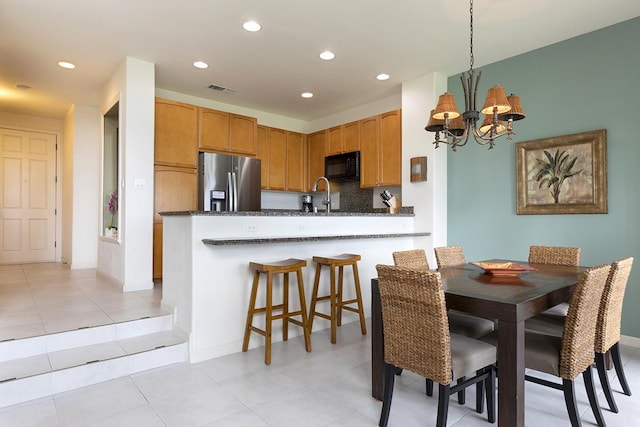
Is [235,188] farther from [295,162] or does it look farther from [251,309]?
[251,309]

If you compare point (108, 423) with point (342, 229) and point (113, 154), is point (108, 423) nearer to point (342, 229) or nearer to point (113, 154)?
point (342, 229)

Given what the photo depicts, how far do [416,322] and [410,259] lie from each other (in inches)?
40.5

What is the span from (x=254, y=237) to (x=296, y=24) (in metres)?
1.99

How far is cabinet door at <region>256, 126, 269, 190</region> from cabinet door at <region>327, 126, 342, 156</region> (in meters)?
1.05

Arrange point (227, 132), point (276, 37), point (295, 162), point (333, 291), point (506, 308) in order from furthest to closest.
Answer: point (295, 162)
point (227, 132)
point (276, 37)
point (333, 291)
point (506, 308)

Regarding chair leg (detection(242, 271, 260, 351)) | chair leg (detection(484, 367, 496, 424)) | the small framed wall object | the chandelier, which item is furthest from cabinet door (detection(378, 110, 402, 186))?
chair leg (detection(484, 367, 496, 424))

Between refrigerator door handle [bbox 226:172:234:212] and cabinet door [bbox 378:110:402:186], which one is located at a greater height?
cabinet door [bbox 378:110:402:186]

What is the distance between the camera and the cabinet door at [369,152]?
17.4ft

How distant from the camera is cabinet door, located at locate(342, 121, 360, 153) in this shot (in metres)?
5.60

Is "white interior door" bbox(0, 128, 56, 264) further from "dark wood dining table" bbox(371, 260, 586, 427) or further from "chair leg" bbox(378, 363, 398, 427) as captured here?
"chair leg" bbox(378, 363, 398, 427)

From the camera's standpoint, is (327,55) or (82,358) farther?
(327,55)

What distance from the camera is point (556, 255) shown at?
3.07 meters

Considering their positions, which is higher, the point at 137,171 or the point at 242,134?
the point at 242,134

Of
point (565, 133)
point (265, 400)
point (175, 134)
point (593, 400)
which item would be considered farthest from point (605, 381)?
point (175, 134)
